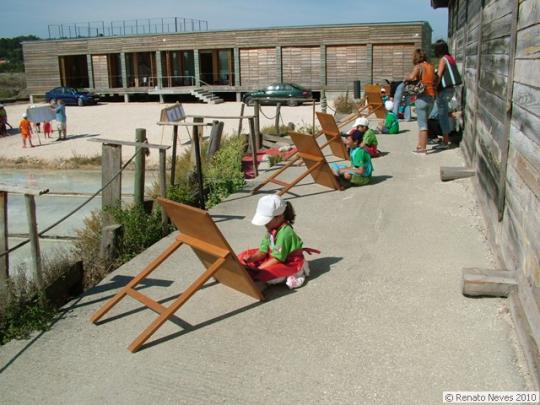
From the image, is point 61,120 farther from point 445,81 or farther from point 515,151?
point 515,151

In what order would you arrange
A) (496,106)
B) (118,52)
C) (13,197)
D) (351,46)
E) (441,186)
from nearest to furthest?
(496,106), (441,186), (13,197), (351,46), (118,52)

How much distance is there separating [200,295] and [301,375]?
1.56m

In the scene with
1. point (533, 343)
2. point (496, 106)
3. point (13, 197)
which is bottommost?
point (13, 197)

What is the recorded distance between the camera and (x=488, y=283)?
175 inches

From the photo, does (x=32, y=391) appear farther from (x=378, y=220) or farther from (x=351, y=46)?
(x=351, y=46)

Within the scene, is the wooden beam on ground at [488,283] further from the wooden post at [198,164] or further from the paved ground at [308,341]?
the wooden post at [198,164]

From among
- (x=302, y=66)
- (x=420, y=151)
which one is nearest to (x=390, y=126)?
(x=420, y=151)

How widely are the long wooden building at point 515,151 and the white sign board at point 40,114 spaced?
22053 mm

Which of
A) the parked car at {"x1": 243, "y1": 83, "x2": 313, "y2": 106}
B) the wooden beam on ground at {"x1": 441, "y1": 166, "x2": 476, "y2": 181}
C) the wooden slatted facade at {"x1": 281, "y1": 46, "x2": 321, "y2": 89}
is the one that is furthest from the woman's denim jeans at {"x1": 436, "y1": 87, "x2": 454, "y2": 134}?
the wooden slatted facade at {"x1": 281, "y1": 46, "x2": 321, "y2": 89}

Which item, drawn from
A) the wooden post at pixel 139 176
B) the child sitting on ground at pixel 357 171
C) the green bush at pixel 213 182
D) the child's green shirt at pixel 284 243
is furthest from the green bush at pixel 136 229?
the child sitting on ground at pixel 357 171

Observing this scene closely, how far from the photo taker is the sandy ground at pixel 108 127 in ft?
70.1

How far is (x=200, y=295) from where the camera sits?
16.4ft

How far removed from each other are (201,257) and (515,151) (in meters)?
2.63

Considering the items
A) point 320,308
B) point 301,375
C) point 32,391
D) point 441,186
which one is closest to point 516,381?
point 301,375
